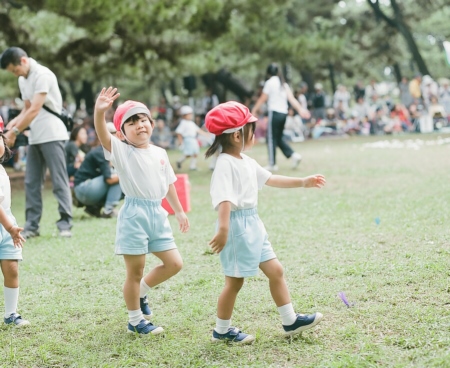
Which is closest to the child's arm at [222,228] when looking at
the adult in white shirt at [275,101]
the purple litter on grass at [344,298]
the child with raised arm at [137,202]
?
the child with raised arm at [137,202]

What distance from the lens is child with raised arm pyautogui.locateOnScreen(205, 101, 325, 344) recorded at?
3.50m

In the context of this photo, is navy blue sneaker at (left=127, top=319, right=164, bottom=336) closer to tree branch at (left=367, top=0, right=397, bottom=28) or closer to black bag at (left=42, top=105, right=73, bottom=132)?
black bag at (left=42, top=105, right=73, bottom=132)

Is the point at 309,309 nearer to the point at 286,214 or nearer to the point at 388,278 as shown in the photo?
the point at 388,278

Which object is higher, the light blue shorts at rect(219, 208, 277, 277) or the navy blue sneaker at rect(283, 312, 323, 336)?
A: the light blue shorts at rect(219, 208, 277, 277)

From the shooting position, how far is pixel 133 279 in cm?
382

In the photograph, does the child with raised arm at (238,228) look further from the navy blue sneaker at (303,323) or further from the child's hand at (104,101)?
the child's hand at (104,101)

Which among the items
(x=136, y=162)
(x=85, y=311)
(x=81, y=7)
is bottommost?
(x=85, y=311)

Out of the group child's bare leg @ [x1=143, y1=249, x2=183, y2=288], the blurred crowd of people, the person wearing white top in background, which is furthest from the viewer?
the blurred crowd of people

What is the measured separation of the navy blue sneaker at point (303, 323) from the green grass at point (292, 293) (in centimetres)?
6

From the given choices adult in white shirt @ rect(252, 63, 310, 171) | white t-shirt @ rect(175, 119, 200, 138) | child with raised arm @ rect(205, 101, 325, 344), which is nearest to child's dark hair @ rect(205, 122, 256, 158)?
child with raised arm @ rect(205, 101, 325, 344)

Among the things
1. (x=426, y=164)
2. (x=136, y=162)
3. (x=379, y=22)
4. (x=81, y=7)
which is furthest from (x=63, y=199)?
(x=379, y=22)

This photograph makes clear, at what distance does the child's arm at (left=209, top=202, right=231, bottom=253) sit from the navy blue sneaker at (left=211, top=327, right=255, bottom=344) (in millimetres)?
474

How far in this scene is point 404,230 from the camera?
239 inches

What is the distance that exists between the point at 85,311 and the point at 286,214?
3635mm
